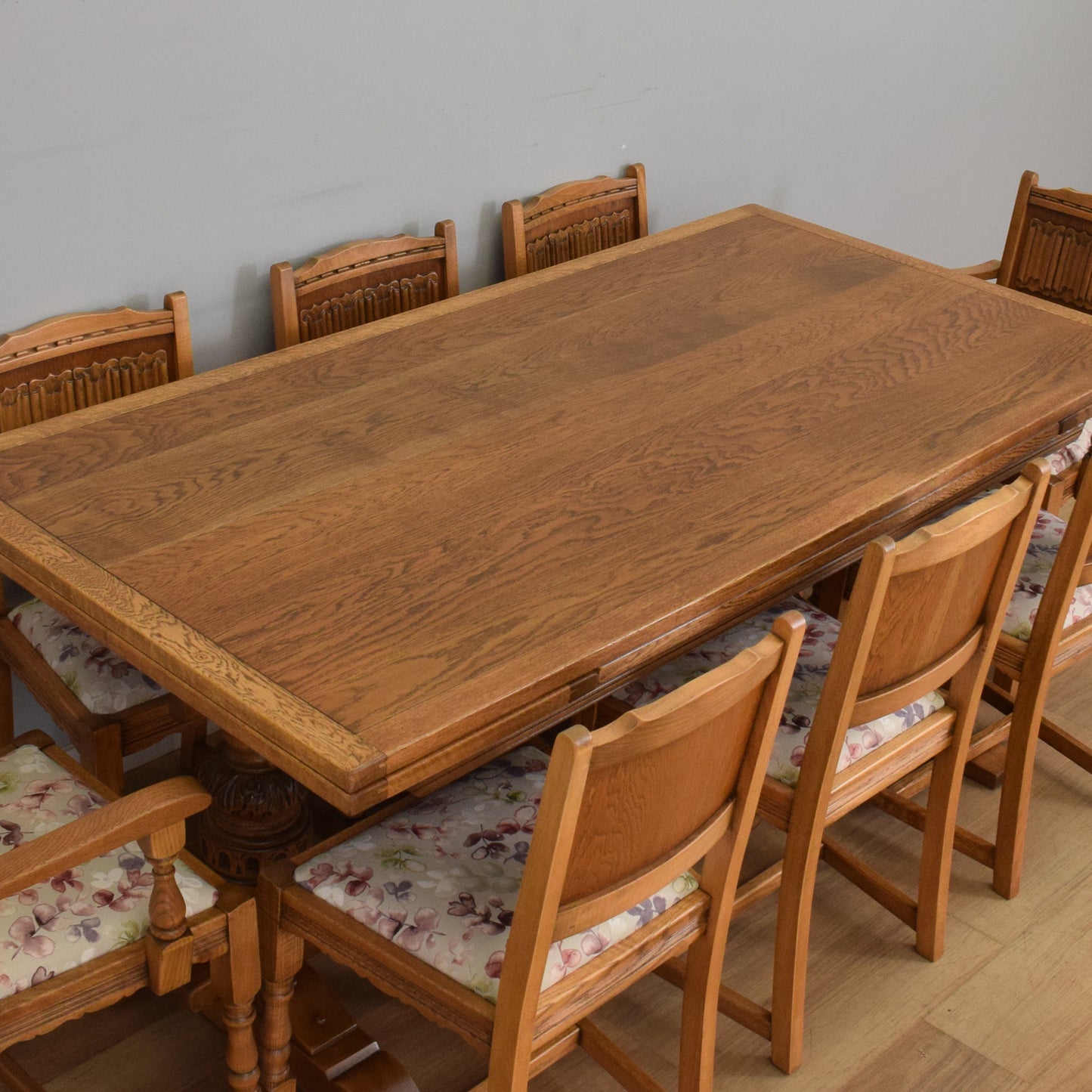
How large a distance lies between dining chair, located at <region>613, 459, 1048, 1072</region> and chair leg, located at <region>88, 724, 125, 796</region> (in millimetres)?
743

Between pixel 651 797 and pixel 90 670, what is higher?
pixel 651 797

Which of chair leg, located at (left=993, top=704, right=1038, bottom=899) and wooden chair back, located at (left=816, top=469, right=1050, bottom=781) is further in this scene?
chair leg, located at (left=993, top=704, right=1038, bottom=899)

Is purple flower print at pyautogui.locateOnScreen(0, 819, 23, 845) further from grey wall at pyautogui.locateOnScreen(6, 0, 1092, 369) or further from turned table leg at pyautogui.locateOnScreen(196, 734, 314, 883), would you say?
grey wall at pyautogui.locateOnScreen(6, 0, 1092, 369)

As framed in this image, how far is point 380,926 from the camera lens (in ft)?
5.31

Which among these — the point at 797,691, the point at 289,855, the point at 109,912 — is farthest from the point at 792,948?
the point at 109,912

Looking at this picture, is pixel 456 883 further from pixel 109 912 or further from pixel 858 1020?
pixel 858 1020

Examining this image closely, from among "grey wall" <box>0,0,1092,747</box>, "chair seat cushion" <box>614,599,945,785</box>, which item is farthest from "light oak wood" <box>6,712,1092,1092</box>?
"grey wall" <box>0,0,1092,747</box>

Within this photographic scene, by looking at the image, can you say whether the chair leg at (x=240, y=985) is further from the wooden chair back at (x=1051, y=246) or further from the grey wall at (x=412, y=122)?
the wooden chair back at (x=1051, y=246)

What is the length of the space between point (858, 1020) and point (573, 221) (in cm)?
171

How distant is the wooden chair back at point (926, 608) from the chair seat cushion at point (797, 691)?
0.08 meters

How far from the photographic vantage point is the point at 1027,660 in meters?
2.26

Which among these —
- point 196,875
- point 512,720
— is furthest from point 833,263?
point 196,875

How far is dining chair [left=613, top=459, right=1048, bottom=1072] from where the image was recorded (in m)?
1.74

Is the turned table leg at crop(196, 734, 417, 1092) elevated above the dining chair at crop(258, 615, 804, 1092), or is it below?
below
